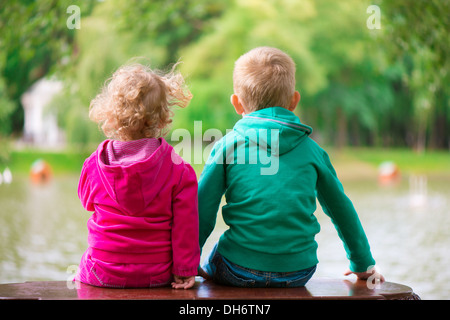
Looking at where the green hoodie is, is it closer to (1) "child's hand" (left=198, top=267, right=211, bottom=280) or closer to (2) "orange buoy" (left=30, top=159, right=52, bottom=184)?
(1) "child's hand" (left=198, top=267, right=211, bottom=280)

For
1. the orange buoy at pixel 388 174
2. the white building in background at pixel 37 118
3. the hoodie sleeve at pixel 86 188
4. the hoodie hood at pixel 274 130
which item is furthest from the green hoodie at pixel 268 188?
the white building in background at pixel 37 118

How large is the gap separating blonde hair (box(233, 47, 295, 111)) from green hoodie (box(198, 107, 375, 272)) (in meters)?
0.04

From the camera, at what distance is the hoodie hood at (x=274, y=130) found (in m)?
1.39

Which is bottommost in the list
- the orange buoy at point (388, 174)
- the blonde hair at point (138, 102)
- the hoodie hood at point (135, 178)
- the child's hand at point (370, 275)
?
the orange buoy at point (388, 174)

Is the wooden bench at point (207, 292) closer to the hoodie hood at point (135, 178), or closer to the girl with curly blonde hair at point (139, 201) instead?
the girl with curly blonde hair at point (139, 201)

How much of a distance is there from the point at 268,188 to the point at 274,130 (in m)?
0.14

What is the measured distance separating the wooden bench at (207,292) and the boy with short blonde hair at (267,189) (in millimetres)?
57

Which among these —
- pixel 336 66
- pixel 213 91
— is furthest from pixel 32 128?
pixel 336 66

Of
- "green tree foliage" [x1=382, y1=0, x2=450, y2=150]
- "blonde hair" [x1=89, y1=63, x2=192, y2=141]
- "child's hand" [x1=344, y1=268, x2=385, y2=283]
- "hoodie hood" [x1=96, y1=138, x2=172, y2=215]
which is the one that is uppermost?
"green tree foliage" [x1=382, y1=0, x2=450, y2=150]

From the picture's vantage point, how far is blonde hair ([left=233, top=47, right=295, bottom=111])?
143 centimetres

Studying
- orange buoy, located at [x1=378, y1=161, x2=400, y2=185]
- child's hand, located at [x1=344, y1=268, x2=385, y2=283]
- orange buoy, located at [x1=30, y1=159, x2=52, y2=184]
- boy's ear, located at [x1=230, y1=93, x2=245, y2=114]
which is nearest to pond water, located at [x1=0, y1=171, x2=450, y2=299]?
child's hand, located at [x1=344, y1=268, x2=385, y2=283]
